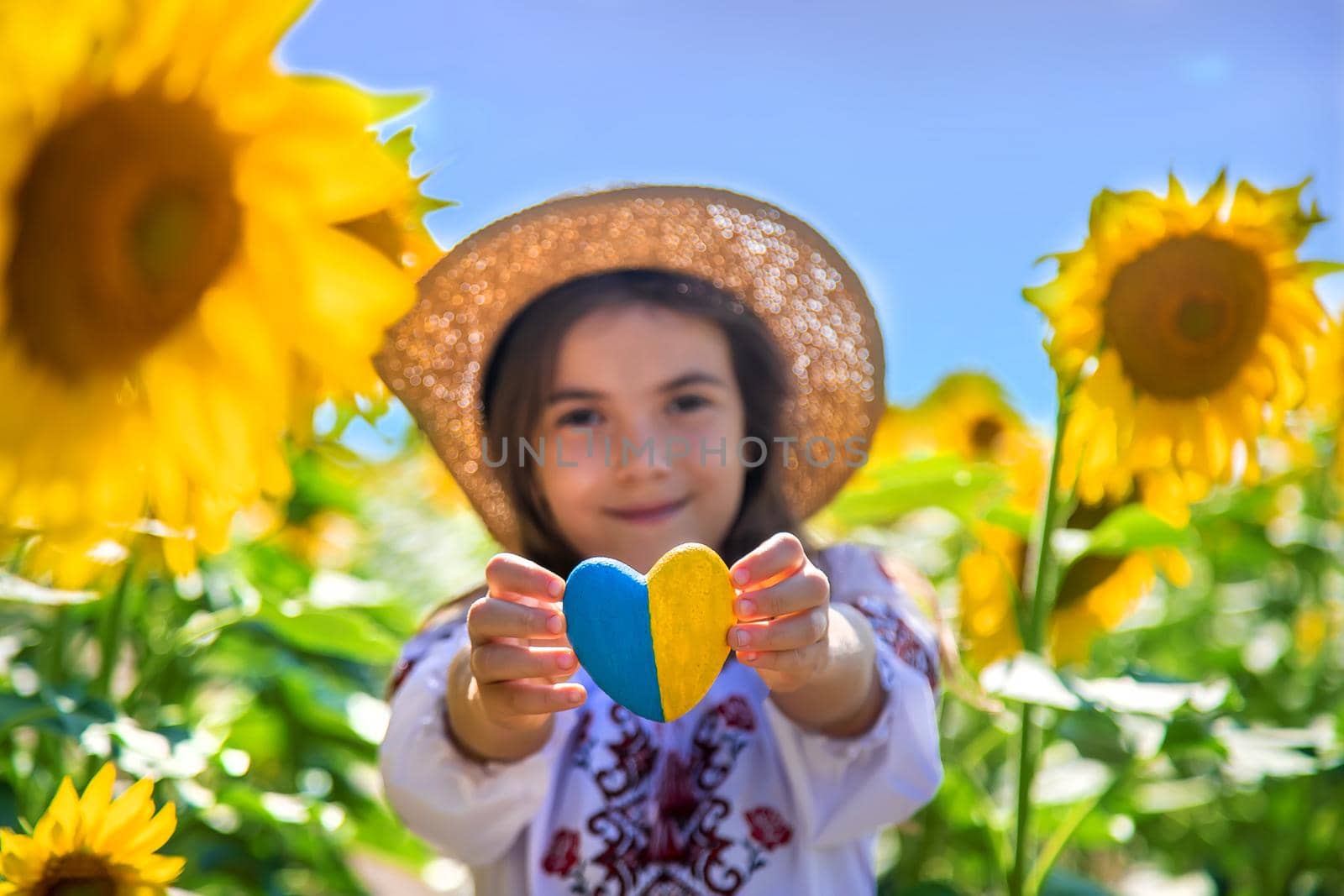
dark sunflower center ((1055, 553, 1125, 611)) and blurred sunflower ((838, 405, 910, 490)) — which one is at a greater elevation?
blurred sunflower ((838, 405, 910, 490))

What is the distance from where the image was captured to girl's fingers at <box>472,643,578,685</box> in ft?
2.22

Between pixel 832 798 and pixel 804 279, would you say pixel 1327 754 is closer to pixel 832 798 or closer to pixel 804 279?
pixel 832 798

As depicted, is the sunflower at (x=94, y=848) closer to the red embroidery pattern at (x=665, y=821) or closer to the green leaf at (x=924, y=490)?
the red embroidery pattern at (x=665, y=821)

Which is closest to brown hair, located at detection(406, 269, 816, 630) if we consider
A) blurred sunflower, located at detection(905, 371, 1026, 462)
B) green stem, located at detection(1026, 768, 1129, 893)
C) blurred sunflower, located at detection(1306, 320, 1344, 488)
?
green stem, located at detection(1026, 768, 1129, 893)

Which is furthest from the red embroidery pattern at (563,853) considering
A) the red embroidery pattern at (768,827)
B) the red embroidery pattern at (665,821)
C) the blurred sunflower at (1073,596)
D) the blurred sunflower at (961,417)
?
the blurred sunflower at (961,417)

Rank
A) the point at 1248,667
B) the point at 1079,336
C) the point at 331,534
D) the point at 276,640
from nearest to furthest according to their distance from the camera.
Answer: the point at 1079,336, the point at 276,640, the point at 1248,667, the point at 331,534

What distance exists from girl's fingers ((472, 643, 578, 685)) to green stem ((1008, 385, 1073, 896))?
51 centimetres

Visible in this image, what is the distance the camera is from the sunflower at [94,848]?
64 centimetres

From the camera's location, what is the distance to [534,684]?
71cm

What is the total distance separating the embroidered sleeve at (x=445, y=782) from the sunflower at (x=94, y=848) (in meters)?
0.21

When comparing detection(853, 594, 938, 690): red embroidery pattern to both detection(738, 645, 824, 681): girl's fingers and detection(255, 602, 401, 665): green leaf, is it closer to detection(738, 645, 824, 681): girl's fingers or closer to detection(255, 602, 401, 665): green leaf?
detection(738, 645, 824, 681): girl's fingers

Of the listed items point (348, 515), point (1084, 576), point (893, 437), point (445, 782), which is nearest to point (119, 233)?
point (445, 782)

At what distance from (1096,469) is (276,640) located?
2.83 ft

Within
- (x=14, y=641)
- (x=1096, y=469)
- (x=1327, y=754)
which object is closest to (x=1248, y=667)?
(x=1327, y=754)
